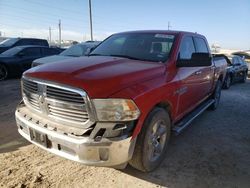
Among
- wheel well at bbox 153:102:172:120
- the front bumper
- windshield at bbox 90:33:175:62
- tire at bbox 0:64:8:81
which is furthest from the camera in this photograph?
tire at bbox 0:64:8:81

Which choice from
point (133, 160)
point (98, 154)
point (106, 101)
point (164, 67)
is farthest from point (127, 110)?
point (164, 67)

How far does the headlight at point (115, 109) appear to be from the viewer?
8.66 ft

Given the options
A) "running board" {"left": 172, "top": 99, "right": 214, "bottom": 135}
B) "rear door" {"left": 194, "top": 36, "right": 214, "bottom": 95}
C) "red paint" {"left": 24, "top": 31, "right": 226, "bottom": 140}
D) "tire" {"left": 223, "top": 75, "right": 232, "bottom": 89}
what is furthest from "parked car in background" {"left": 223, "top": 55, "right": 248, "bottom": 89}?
"red paint" {"left": 24, "top": 31, "right": 226, "bottom": 140}

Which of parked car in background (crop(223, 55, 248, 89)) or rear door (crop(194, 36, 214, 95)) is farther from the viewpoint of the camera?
parked car in background (crop(223, 55, 248, 89))

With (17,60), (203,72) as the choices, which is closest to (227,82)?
(203,72)

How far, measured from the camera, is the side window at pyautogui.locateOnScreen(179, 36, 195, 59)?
13.8 feet

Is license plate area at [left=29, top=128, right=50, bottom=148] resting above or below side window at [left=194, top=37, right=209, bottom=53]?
below

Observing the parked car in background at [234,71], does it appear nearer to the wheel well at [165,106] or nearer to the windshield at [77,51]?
the windshield at [77,51]

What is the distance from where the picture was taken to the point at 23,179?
3.14 m

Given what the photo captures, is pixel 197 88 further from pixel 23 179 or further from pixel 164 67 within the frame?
pixel 23 179

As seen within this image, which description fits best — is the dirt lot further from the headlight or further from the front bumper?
the headlight

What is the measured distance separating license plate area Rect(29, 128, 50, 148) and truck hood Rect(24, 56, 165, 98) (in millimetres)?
628

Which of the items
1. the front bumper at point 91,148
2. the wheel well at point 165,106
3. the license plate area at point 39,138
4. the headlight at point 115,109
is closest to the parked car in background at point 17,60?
the license plate area at point 39,138

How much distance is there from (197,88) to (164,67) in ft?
4.88
